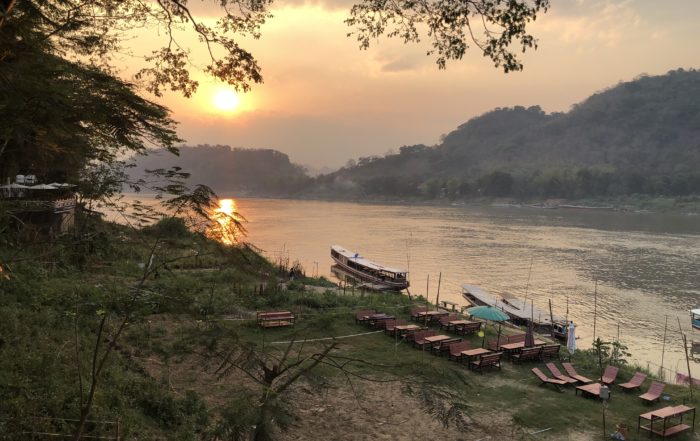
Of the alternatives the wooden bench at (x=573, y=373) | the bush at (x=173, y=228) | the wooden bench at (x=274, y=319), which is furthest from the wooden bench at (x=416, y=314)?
the bush at (x=173, y=228)

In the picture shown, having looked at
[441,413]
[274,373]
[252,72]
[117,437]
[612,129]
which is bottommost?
[117,437]

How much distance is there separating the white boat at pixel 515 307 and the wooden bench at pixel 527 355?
25.4 feet

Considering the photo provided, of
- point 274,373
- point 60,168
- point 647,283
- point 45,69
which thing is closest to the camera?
point 274,373

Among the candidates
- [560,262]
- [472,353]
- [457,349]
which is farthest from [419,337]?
[560,262]

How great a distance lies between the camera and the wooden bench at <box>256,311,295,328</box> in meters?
17.2

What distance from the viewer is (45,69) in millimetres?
6770

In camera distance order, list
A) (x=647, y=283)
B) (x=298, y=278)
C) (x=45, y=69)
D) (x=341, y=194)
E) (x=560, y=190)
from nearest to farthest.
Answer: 1. (x=45, y=69)
2. (x=298, y=278)
3. (x=647, y=283)
4. (x=560, y=190)
5. (x=341, y=194)

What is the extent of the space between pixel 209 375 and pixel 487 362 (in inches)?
314

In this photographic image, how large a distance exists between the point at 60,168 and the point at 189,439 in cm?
1727

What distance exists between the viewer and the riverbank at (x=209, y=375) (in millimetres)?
6871

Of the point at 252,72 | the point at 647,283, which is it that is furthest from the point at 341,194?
the point at 252,72

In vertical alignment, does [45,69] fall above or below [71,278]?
above

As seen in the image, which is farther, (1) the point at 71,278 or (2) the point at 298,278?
(2) the point at 298,278

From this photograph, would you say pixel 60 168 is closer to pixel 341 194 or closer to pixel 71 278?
pixel 71 278
